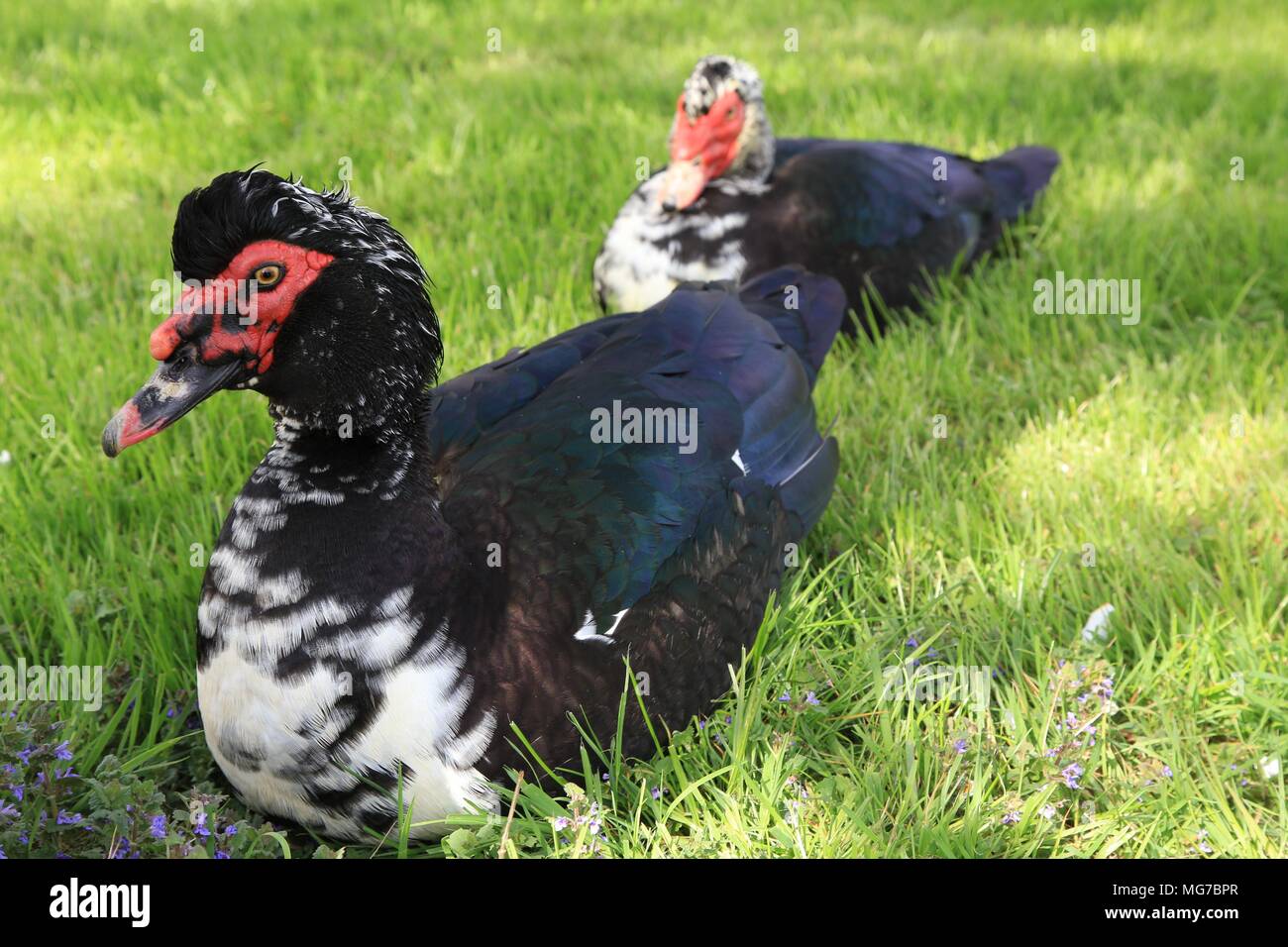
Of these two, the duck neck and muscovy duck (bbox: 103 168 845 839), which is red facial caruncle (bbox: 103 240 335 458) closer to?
muscovy duck (bbox: 103 168 845 839)

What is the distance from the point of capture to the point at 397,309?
2260mm

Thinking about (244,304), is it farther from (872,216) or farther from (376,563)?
(872,216)

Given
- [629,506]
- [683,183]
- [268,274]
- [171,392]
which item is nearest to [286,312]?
[268,274]

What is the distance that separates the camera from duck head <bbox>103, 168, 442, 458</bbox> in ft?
6.98

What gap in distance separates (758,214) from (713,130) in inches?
13.6

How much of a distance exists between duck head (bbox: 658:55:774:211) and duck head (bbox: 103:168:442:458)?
2.24 metres

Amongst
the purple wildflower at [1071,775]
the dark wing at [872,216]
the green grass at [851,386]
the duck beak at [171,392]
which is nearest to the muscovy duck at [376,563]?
the duck beak at [171,392]

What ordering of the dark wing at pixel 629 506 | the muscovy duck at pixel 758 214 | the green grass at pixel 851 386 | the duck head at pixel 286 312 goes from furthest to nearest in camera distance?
1. the muscovy duck at pixel 758 214
2. the green grass at pixel 851 386
3. the dark wing at pixel 629 506
4. the duck head at pixel 286 312

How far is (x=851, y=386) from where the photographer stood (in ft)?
12.7

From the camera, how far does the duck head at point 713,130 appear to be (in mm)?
4363

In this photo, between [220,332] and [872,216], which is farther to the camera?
[872,216]

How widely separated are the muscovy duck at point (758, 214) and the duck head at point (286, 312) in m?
2.07

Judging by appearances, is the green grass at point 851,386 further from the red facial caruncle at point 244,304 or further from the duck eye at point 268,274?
the duck eye at point 268,274

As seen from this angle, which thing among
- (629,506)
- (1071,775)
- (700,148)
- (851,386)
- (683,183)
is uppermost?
(700,148)
